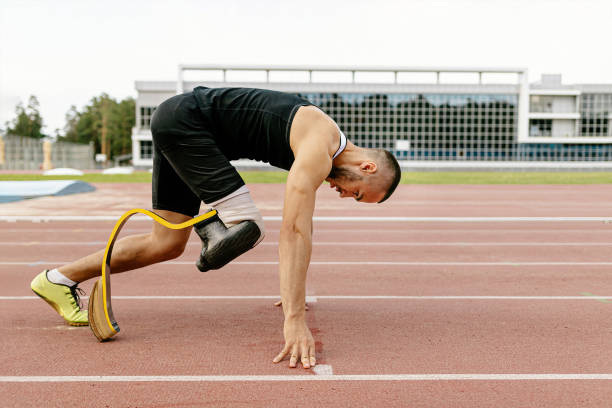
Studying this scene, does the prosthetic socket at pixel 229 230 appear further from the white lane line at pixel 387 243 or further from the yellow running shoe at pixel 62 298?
the white lane line at pixel 387 243

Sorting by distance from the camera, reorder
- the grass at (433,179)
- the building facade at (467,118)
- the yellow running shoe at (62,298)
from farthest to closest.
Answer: the building facade at (467,118), the grass at (433,179), the yellow running shoe at (62,298)

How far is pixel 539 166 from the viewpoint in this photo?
67.6 m

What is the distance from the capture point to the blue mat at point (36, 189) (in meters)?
16.9

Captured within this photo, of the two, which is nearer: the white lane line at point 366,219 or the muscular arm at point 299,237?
the muscular arm at point 299,237

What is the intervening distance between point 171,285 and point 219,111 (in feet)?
8.49

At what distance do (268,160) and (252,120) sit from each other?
0.29m

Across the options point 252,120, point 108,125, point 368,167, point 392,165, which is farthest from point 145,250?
point 108,125

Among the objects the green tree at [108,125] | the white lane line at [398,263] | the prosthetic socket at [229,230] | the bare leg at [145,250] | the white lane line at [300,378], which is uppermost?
the green tree at [108,125]

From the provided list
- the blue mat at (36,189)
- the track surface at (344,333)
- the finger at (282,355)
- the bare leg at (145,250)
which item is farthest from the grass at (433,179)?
the finger at (282,355)

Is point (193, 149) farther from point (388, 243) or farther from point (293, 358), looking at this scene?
point (388, 243)

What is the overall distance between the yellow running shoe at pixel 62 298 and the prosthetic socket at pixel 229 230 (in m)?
1.15

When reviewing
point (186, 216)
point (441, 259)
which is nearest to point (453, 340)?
point (186, 216)

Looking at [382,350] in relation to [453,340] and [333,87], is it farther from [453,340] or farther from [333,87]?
[333,87]

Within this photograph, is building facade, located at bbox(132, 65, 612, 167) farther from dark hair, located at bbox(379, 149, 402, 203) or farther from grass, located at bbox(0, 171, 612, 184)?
dark hair, located at bbox(379, 149, 402, 203)
